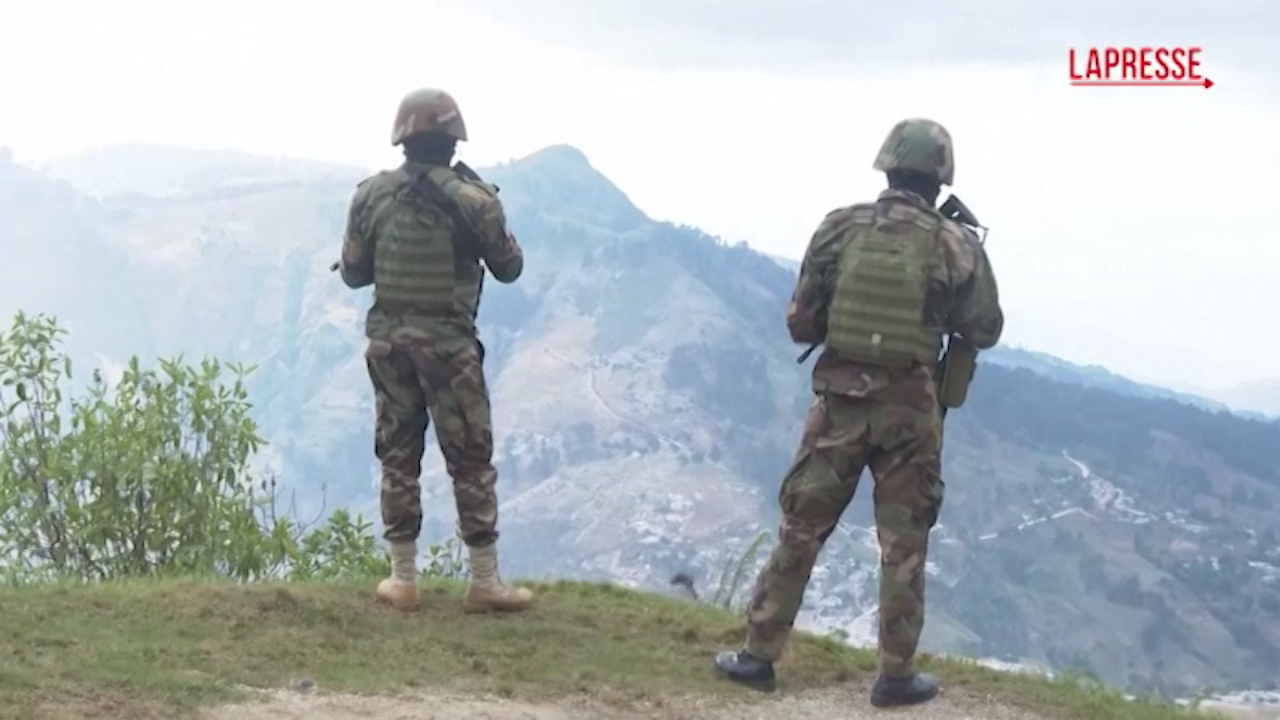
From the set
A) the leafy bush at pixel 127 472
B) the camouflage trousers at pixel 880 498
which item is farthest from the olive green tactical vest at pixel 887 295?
the leafy bush at pixel 127 472

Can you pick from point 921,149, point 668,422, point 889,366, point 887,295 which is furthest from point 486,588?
point 668,422

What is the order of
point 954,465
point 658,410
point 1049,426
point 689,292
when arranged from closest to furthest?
point 954,465 → point 1049,426 → point 658,410 → point 689,292

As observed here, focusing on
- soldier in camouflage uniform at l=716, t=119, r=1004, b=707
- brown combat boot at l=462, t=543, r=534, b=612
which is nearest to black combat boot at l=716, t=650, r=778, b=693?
soldier in camouflage uniform at l=716, t=119, r=1004, b=707

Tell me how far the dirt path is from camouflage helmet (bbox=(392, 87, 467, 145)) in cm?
265

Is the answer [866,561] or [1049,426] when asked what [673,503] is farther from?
[866,561]

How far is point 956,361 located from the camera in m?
6.45

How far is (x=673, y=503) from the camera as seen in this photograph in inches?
2238

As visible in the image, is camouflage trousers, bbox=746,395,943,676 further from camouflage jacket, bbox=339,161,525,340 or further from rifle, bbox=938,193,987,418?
camouflage jacket, bbox=339,161,525,340

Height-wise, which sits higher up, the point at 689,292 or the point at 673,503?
the point at 689,292

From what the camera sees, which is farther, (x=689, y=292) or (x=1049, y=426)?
(x=689, y=292)

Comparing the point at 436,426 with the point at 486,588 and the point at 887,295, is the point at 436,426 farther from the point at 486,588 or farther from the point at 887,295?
the point at 887,295

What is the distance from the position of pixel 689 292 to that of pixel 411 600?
6609 centimetres

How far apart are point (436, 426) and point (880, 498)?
217 centimetres

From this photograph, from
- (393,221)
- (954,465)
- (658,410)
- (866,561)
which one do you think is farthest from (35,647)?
(658,410)
